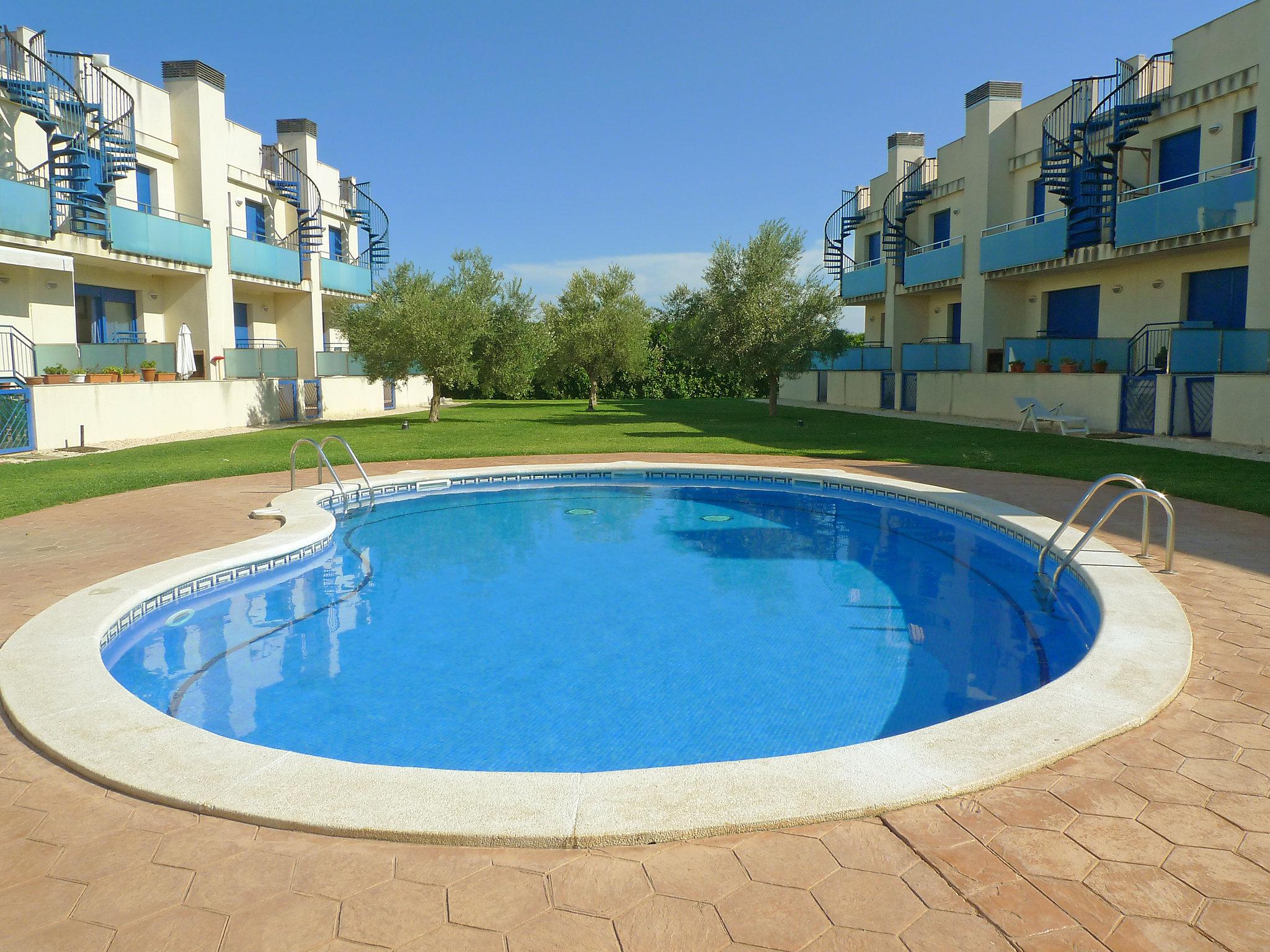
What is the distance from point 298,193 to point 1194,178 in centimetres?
2758

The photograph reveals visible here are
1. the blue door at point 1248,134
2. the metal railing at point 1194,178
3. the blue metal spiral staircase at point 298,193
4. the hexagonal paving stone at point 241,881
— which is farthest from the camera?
the blue metal spiral staircase at point 298,193

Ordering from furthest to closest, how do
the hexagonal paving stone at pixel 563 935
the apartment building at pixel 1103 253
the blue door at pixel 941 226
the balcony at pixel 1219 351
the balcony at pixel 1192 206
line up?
1. the blue door at pixel 941 226
2. the apartment building at pixel 1103 253
3. the balcony at pixel 1192 206
4. the balcony at pixel 1219 351
5. the hexagonal paving stone at pixel 563 935

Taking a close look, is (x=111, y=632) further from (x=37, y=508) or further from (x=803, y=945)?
(x=37, y=508)

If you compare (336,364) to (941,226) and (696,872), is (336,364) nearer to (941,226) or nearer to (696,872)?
(941,226)

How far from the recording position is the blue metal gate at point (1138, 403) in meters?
18.4

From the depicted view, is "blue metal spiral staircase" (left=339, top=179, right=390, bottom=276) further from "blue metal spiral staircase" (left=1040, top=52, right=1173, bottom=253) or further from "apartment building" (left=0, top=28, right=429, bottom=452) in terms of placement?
"blue metal spiral staircase" (left=1040, top=52, right=1173, bottom=253)

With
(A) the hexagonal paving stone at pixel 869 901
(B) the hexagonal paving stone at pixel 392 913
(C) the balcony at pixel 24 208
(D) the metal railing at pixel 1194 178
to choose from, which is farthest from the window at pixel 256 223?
(A) the hexagonal paving stone at pixel 869 901

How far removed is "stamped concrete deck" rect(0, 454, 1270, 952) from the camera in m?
2.49

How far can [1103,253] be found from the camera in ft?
68.3

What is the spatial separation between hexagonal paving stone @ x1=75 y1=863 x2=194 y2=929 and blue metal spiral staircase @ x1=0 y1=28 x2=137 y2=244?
2056 cm

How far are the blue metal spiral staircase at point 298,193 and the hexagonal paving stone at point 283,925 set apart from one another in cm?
3040

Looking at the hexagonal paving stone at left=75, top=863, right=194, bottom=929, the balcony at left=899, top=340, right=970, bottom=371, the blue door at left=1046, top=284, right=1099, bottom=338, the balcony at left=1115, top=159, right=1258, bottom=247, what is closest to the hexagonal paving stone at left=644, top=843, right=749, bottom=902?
the hexagonal paving stone at left=75, top=863, right=194, bottom=929

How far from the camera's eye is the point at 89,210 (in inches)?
776

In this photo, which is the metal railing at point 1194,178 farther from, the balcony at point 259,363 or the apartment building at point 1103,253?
the balcony at point 259,363
